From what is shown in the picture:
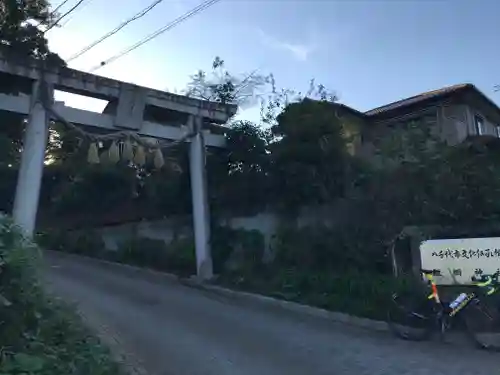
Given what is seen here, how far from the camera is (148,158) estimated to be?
14.2 metres

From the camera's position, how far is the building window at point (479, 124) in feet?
61.1

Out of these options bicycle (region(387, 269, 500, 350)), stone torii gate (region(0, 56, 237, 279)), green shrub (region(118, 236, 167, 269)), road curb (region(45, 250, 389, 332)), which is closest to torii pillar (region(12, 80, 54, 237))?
stone torii gate (region(0, 56, 237, 279))

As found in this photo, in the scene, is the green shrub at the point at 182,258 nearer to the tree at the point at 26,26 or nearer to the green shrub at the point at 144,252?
the green shrub at the point at 144,252

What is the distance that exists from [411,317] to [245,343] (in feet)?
9.82

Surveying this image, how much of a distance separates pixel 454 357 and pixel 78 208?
53.4 feet

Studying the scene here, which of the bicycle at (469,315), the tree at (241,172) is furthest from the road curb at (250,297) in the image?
the tree at (241,172)

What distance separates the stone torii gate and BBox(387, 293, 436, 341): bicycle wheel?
594cm

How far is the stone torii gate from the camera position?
11.4m

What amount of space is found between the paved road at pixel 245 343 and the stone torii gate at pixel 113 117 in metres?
2.50

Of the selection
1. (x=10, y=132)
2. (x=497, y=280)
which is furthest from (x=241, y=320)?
(x=10, y=132)

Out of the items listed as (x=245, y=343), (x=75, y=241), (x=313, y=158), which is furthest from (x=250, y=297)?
(x=75, y=241)

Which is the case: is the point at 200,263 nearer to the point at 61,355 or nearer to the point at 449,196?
the point at 449,196

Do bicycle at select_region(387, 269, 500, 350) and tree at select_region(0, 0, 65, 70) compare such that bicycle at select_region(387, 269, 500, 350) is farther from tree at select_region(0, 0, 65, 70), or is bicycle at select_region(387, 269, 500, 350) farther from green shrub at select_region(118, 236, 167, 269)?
tree at select_region(0, 0, 65, 70)

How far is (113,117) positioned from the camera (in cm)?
1297
